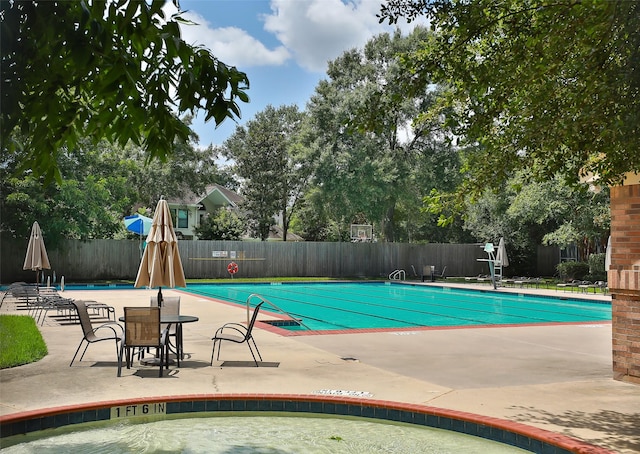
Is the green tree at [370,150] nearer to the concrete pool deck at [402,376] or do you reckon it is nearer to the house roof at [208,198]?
the house roof at [208,198]

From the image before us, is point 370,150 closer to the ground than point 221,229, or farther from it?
farther from it

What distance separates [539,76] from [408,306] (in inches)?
602

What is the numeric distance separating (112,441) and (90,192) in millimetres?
22185

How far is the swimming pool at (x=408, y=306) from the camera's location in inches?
638

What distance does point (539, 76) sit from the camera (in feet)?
17.8

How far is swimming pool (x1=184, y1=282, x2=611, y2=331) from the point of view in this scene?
16.2 m

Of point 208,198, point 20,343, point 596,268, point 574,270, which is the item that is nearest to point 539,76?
point 20,343

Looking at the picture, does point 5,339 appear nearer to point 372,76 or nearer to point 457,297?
point 457,297

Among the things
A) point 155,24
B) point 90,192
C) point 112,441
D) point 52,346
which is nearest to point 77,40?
point 155,24

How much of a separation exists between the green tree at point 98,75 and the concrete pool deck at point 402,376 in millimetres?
3619

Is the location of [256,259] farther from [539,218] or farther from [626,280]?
[626,280]

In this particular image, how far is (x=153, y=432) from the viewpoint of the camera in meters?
5.69

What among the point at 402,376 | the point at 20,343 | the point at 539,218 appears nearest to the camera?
the point at 402,376

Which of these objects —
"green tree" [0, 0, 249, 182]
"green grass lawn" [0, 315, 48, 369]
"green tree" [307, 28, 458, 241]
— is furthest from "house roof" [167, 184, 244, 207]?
"green tree" [0, 0, 249, 182]
